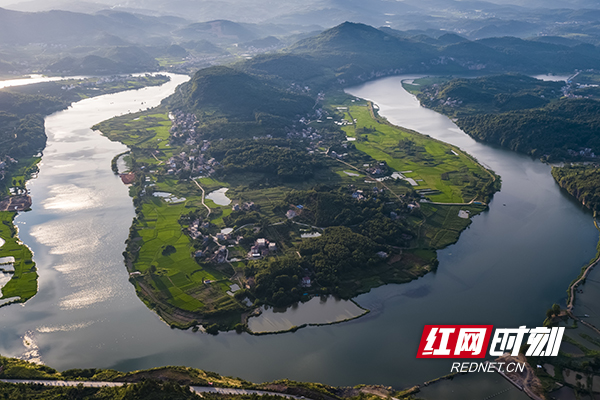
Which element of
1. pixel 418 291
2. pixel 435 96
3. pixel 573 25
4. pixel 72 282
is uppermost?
pixel 573 25

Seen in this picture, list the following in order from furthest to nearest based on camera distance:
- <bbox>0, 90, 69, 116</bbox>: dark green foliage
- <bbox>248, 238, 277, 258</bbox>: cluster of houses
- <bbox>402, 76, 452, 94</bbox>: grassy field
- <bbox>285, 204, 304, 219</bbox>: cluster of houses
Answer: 1. <bbox>402, 76, 452, 94</bbox>: grassy field
2. <bbox>0, 90, 69, 116</bbox>: dark green foliage
3. <bbox>285, 204, 304, 219</bbox>: cluster of houses
4. <bbox>248, 238, 277, 258</bbox>: cluster of houses

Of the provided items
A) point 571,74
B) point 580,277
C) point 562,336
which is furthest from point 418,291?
point 571,74

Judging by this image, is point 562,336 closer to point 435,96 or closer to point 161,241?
point 161,241

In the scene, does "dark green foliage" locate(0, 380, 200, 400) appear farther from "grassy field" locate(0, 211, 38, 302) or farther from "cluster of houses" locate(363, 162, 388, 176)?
"cluster of houses" locate(363, 162, 388, 176)

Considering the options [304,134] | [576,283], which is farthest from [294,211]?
[304,134]

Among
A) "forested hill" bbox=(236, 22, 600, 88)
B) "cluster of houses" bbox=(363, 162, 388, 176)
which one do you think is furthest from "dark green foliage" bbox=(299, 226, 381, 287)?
"forested hill" bbox=(236, 22, 600, 88)

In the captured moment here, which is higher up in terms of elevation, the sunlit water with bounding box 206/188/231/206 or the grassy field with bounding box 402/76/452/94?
the grassy field with bounding box 402/76/452/94
